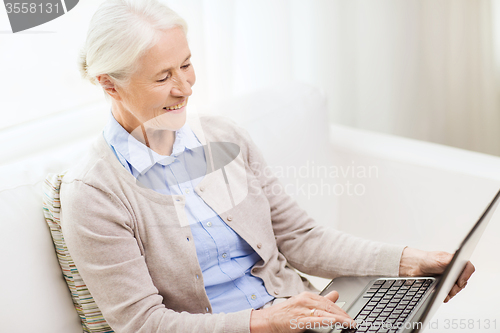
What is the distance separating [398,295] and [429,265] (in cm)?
13

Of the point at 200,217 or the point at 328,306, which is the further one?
the point at 200,217

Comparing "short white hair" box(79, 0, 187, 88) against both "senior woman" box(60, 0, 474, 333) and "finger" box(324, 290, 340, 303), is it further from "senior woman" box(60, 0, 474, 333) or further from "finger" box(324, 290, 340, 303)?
"finger" box(324, 290, 340, 303)

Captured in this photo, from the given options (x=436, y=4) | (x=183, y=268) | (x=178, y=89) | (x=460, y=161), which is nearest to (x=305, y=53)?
(x=436, y=4)

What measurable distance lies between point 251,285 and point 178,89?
45cm

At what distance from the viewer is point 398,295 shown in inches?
37.6

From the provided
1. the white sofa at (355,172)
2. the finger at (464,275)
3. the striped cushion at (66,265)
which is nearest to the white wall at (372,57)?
the white sofa at (355,172)

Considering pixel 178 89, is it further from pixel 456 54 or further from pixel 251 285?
pixel 456 54

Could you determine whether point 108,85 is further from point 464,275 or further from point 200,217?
point 464,275

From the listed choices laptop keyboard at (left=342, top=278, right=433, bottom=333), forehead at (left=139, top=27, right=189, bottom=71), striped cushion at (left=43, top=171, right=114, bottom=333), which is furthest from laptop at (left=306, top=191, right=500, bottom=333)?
forehead at (left=139, top=27, right=189, bottom=71)

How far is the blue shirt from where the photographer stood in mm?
1011

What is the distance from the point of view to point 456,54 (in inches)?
74.9

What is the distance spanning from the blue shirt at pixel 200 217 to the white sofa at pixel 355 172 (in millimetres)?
186

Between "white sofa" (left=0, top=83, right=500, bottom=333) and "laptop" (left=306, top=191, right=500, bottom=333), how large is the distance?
0.81ft

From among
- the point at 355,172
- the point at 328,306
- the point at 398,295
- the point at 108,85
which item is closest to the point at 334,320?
the point at 328,306
